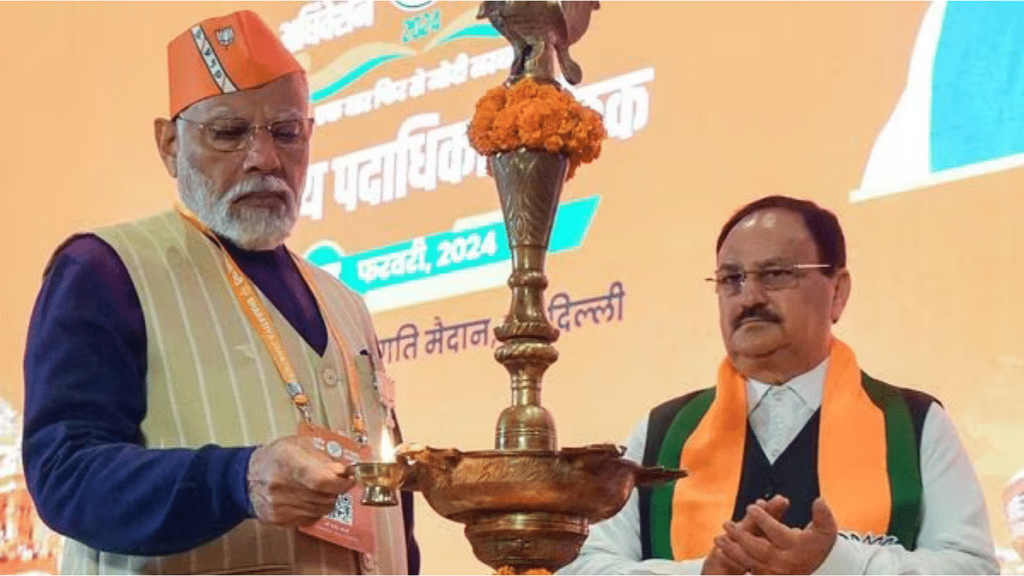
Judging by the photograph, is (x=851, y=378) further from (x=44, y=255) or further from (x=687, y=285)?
(x=44, y=255)

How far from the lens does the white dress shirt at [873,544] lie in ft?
8.36

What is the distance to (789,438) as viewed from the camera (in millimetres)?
2844

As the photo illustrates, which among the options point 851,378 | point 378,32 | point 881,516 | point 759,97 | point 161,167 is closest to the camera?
point 881,516

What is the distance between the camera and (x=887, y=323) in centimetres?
369

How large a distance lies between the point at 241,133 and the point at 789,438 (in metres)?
0.93

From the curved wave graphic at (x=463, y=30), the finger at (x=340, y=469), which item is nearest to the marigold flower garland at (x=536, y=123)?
the finger at (x=340, y=469)

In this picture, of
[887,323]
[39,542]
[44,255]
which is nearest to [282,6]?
[44,255]

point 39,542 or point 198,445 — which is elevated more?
point 39,542

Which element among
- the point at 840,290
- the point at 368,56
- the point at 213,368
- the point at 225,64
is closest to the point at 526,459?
the point at 213,368

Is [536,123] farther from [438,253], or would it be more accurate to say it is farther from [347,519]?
[438,253]

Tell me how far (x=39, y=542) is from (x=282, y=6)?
1.47m

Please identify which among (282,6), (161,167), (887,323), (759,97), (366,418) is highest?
(282,6)

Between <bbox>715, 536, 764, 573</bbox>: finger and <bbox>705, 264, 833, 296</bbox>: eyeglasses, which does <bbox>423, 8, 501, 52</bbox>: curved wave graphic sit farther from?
<bbox>715, 536, 764, 573</bbox>: finger

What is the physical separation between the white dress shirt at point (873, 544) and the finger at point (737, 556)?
4.7 inches
